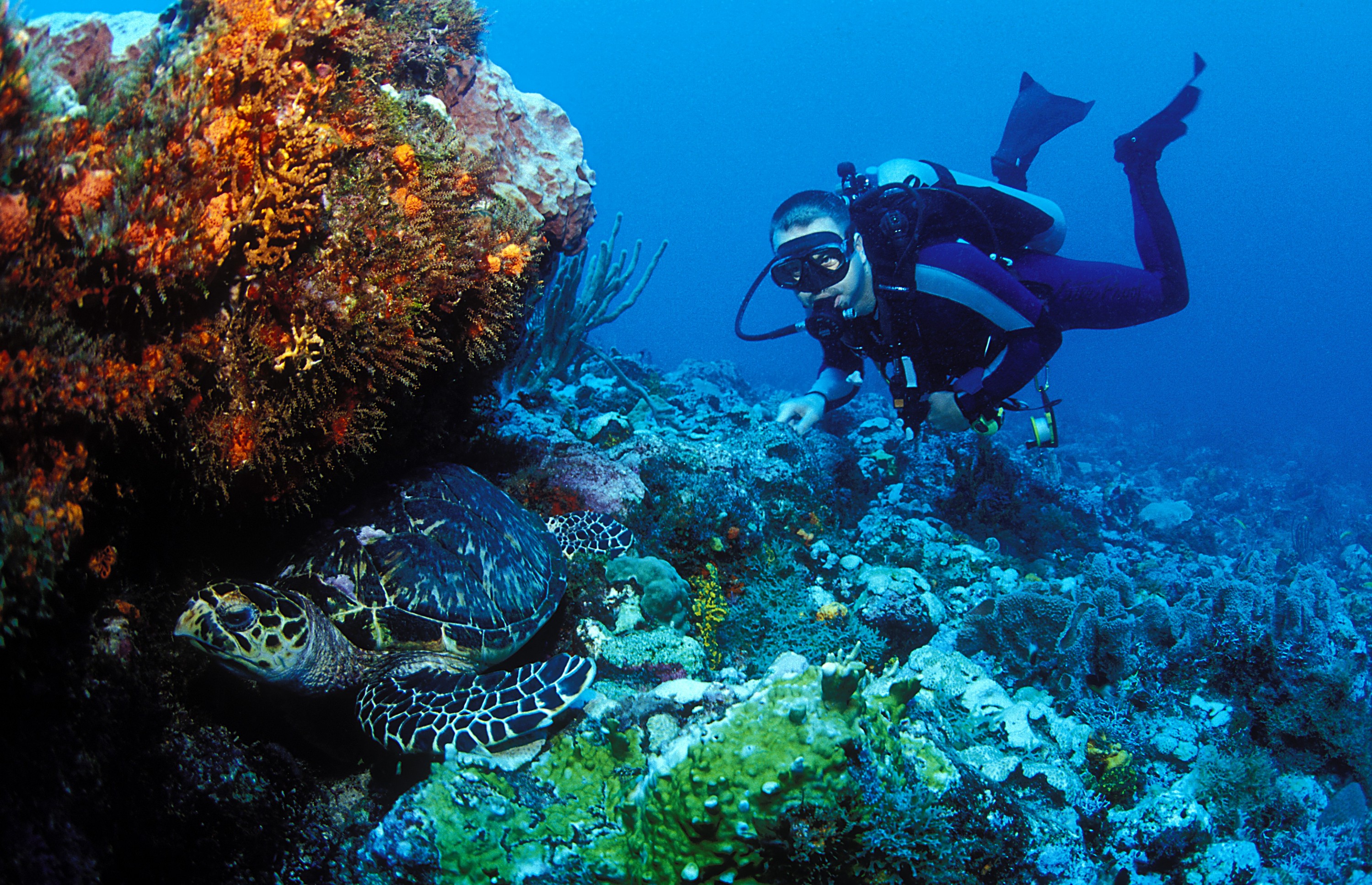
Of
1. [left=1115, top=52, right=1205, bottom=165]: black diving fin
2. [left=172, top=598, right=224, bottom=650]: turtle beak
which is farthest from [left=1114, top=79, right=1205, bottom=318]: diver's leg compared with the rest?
[left=172, top=598, right=224, bottom=650]: turtle beak

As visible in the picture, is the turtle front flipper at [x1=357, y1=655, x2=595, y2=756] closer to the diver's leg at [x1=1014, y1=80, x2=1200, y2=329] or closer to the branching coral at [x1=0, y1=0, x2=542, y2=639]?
the branching coral at [x1=0, y1=0, x2=542, y2=639]

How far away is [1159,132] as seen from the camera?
16.6 feet

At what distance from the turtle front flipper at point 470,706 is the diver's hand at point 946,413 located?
3353 mm

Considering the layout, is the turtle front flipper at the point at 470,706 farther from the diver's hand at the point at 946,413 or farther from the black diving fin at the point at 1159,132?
the black diving fin at the point at 1159,132

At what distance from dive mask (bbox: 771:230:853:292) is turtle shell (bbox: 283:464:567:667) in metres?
2.57

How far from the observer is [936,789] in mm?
2047

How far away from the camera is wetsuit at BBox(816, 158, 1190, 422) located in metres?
4.08

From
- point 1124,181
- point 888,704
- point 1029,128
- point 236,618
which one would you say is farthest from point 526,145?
point 1124,181

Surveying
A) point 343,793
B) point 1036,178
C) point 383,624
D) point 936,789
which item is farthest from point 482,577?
point 1036,178

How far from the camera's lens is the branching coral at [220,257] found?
125cm

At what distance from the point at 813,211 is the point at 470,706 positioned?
12.4 feet

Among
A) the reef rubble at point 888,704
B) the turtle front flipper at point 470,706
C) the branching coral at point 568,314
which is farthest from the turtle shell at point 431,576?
the branching coral at point 568,314

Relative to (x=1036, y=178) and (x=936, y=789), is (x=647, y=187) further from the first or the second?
(x=936, y=789)

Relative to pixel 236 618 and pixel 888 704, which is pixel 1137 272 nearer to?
pixel 888 704
